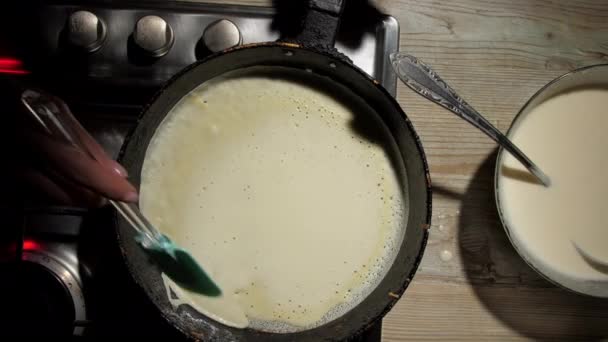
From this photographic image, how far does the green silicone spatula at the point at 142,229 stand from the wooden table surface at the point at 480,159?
12.6 inches

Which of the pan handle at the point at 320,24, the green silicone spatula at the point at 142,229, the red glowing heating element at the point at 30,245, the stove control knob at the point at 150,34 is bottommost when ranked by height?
the red glowing heating element at the point at 30,245

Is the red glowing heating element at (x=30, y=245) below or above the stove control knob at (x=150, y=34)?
below

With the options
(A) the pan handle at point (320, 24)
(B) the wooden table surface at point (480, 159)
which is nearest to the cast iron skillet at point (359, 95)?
(A) the pan handle at point (320, 24)

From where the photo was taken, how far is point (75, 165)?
57 centimetres

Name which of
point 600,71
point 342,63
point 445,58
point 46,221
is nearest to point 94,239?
point 46,221

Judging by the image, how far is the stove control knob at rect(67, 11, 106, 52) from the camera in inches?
31.8

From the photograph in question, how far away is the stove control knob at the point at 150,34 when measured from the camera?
0.81m

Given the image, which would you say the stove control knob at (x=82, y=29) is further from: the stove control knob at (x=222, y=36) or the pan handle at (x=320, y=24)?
the pan handle at (x=320, y=24)

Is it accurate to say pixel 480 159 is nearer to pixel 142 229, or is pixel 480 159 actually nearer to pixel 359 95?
pixel 359 95

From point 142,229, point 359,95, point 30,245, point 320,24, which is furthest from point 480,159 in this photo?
point 30,245

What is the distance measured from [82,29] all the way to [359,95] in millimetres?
405

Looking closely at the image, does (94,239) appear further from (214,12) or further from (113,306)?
(214,12)

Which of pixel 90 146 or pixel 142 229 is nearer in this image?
pixel 90 146

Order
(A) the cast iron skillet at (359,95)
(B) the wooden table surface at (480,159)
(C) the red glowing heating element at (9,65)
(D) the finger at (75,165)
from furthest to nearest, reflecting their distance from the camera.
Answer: (B) the wooden table surface at (480,159)
(C) the red glowing heating element at (9,65)
(A) the cast iron skillet at (359,95)
(D) the finger at (75,165)
